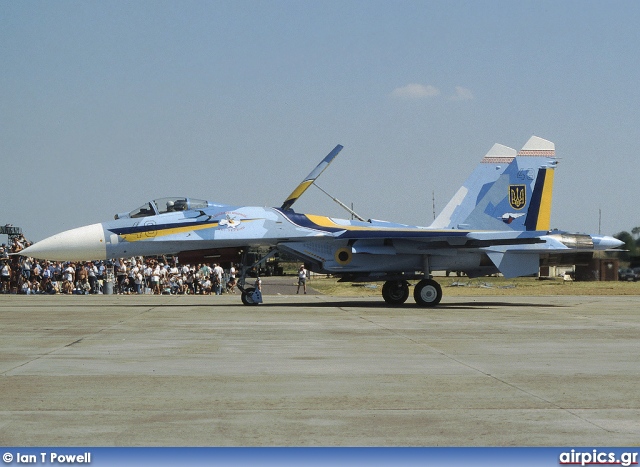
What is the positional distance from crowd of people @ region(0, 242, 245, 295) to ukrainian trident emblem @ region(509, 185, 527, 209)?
12745mm

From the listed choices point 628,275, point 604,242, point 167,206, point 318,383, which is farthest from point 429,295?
point 628,275

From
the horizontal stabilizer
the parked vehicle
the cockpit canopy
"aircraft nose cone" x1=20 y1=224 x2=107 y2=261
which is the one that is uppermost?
the cockpit canopy

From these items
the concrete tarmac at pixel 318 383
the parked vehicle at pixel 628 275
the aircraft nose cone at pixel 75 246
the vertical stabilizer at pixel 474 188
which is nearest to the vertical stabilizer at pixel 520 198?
the vertical stabilizer at pixel 474 188

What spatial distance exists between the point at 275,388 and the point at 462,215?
1504 centimetres

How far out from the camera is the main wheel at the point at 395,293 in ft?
68.4

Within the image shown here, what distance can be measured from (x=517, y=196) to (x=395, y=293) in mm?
4189

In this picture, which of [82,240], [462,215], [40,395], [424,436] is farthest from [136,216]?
[424,436]

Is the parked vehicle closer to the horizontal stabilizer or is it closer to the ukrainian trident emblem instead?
the ukrainian trident emblem

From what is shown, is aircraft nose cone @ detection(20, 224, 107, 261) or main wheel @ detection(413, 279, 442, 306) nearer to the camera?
aircraft nose cone @ detection(20, 224, 107, 261)

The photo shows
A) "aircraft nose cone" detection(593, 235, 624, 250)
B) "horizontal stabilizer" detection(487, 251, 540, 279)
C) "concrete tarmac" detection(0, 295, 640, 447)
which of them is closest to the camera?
"concrete tarmac" detection(0, 295, 640, 447)

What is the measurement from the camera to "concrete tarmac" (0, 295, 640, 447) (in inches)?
212

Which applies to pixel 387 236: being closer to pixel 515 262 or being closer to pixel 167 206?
pixel 515 262

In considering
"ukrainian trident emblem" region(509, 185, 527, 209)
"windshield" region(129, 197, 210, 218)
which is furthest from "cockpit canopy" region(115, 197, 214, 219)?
"ukrainian trident emblem" region(509, 185, 527, 209)

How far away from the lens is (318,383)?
747cm
